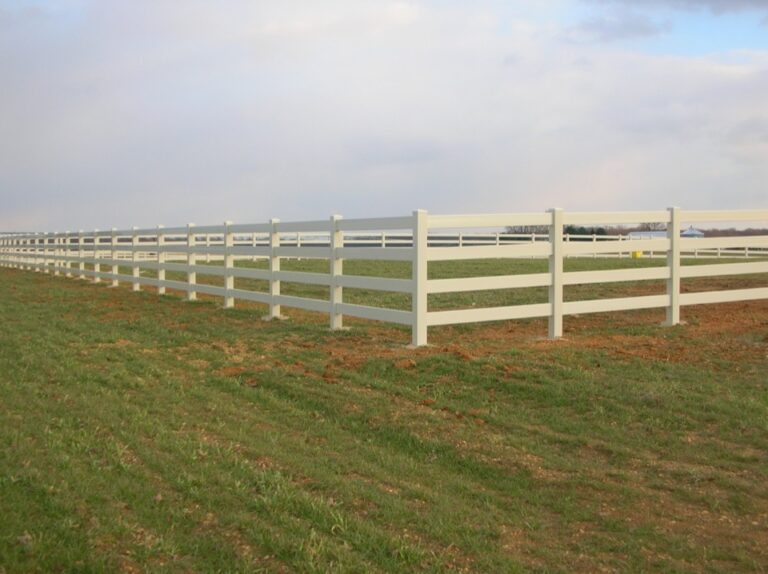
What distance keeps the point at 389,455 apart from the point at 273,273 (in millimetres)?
7929

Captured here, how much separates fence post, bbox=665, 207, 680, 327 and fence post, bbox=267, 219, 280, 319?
19.0 feet

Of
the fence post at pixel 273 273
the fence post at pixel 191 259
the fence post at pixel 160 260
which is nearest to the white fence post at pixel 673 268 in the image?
the fence post at pixel 273 273

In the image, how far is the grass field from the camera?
Result: 4156mm

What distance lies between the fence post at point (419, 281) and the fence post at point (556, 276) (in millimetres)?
1774

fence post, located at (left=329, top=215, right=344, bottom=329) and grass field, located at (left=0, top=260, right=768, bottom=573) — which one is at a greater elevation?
fence post, located at (left=329, top=215, right=344, bottom=329)

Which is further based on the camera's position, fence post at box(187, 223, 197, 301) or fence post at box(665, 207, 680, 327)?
fence post at box(187, 223, 197, 301)

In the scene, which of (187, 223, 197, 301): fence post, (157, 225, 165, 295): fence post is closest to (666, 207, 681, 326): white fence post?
(187, 223, 197, 301): fence post

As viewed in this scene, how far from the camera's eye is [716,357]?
8656 millimetres

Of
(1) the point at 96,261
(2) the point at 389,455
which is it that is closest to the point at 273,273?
(2) the point at 389,455

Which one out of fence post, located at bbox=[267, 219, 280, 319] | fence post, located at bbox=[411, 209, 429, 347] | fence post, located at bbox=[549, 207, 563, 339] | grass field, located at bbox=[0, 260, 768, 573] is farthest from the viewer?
fence post, located at bbox=[267, 219, 280, 319]

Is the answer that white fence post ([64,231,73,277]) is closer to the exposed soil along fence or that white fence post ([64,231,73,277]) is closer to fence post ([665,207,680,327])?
the exposed soil along fence

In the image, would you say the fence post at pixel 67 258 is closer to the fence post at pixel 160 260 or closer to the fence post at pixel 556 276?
the fence post at pixel 160 260

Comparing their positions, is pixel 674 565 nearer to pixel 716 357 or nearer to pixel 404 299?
pixel 716 357

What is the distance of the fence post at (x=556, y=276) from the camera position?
1030cm
